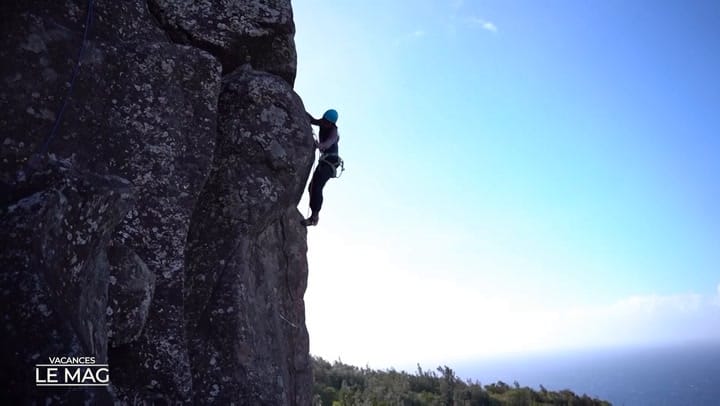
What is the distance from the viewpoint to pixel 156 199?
7.52 meters

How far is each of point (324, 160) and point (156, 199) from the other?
4771 millimetres

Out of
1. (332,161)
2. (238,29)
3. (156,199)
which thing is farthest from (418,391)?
(156,199)

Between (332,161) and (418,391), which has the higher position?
(332,161)

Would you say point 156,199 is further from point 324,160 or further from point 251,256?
point 324,160

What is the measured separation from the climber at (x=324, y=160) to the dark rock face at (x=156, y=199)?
40.1 inches

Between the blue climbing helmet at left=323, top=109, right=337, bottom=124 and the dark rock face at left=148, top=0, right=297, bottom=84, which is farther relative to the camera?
the blue climbing helmet at left=323, top=109, right=337, bottom=124

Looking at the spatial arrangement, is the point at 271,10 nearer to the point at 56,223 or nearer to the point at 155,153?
the point at 155,153

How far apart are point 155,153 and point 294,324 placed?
14.7 ft

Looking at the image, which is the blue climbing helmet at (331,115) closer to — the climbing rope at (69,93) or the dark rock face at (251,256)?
the dark rock face at (251,256)

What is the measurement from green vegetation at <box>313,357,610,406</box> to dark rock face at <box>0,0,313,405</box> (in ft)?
42.2

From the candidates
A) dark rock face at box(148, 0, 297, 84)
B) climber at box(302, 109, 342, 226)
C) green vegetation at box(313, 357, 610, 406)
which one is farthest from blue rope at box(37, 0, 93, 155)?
green vegetation at box(313, 357, 610, 406)

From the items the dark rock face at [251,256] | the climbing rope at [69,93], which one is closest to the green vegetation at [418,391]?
the dark rock face at [251,256]

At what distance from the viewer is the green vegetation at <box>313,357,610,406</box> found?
72.2 ft

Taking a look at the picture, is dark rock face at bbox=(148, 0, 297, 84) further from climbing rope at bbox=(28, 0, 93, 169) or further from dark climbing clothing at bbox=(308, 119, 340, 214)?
climbing rope at bbox=(28, 0, 93, 169)
